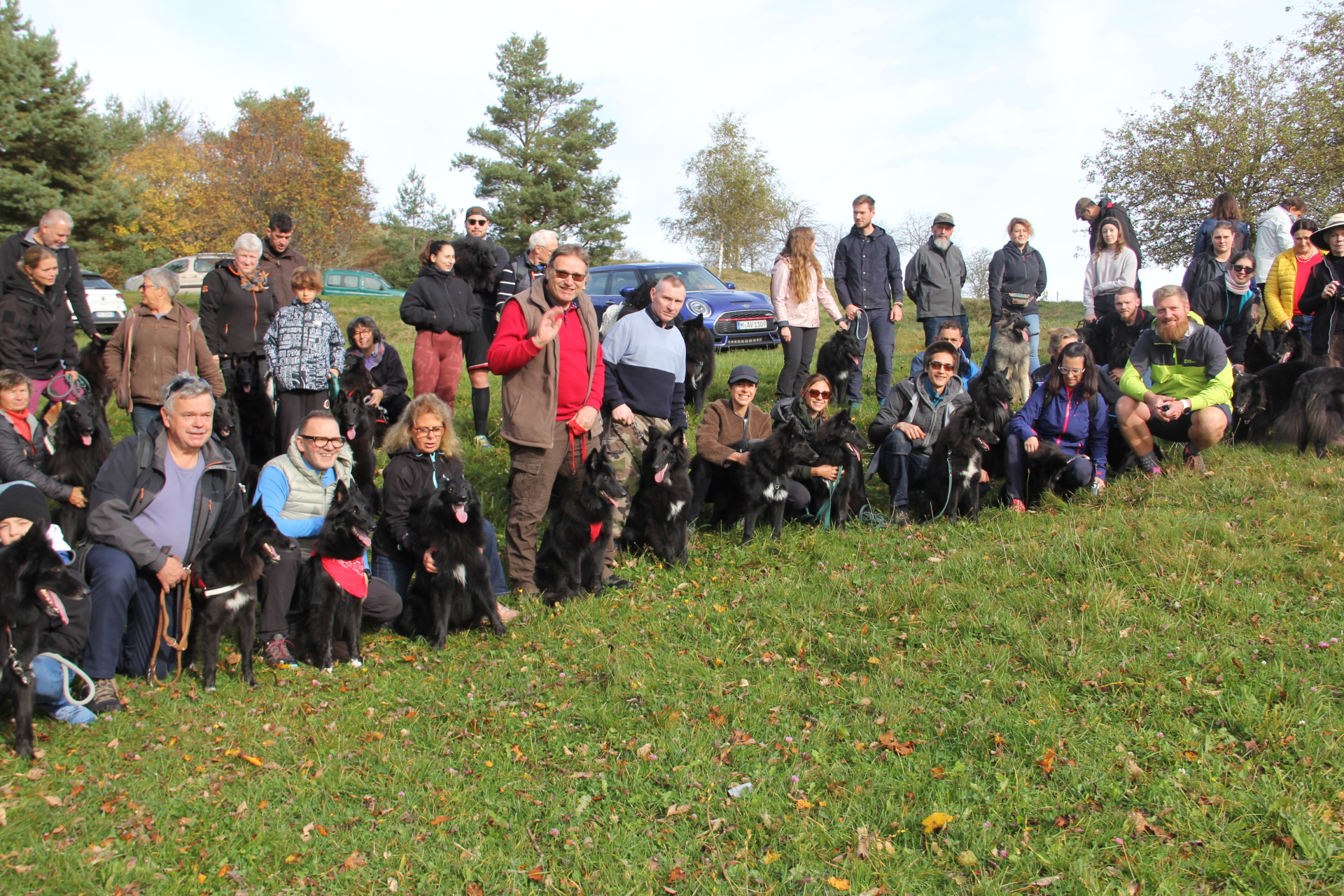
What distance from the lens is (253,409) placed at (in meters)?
7.46

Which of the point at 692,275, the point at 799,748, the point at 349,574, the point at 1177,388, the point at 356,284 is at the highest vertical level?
the point at 356,284

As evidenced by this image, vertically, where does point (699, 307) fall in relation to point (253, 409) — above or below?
above

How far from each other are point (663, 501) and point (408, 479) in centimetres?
177

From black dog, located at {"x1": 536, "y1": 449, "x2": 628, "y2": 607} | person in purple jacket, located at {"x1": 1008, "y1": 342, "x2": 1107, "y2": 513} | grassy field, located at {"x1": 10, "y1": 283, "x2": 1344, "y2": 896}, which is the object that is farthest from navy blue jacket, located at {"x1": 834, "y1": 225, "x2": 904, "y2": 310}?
black dog, located at {"x1": 536, "y1": 449, "x2": 628, "y2": 607}

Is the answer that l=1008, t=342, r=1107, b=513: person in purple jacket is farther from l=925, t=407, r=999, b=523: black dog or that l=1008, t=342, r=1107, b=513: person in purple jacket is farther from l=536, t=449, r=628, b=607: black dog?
l=536, t=449, r=628, b=607: black dog

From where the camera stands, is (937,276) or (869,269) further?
(937,276)

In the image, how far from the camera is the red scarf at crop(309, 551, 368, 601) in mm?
4855

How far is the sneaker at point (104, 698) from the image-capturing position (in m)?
4.23

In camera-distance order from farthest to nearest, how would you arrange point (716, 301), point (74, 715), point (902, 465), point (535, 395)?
1. point (716, 301)
2. point (902, 465)
3. point (535, 395)
4. point (74, 715)

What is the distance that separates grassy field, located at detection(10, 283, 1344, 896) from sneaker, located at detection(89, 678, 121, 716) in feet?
0.36

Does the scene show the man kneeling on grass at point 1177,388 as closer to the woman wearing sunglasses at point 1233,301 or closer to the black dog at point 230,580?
the woman wearing sunglasses at point 1233,301

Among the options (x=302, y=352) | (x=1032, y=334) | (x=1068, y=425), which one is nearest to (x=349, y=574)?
(x=302, y=352)

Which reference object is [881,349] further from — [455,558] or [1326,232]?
[455,558]

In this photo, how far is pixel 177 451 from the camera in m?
4.78
